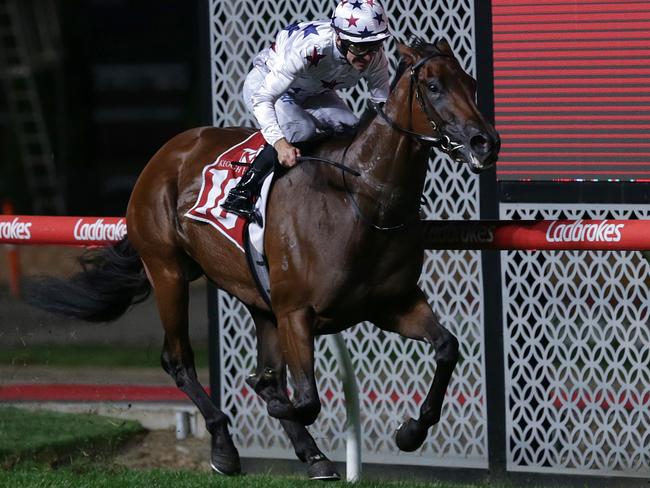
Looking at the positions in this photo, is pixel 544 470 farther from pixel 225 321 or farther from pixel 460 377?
pixel 225 321

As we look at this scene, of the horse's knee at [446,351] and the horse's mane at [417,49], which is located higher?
the horse's mane at [417,49]

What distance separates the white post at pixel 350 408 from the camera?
19.1ft

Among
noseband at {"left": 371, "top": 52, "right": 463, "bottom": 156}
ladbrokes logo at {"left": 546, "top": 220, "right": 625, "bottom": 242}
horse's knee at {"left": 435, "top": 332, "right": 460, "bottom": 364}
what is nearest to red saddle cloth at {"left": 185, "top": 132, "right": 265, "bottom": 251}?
noseband at {"left": 371, "top": 52, "right": 463, "bottom": 156}

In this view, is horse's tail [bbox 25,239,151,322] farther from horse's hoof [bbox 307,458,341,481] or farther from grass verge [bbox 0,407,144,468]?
horse's hoof [bbox 307,458,341,481]

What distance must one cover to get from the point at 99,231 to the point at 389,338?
58.8 inches

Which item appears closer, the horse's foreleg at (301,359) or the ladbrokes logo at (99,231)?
the horse's foreleg at (301,359)

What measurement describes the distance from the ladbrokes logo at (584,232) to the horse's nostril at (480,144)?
0.87 metres

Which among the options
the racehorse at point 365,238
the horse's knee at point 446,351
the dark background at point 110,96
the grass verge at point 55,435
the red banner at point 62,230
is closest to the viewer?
A: the racehorse at point 365,238

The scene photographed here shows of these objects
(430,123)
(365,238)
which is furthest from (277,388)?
(430,123)

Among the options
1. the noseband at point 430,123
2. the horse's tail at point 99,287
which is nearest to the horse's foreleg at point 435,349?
the noseband at point 430,123

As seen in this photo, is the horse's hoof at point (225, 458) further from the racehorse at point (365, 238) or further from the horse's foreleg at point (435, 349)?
the horse's foreleg at point (435, 349)

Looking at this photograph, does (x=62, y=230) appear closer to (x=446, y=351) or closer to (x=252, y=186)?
(x=252, y=186)

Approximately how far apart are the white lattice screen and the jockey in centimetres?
100

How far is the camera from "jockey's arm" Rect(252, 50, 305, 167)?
5.28m
